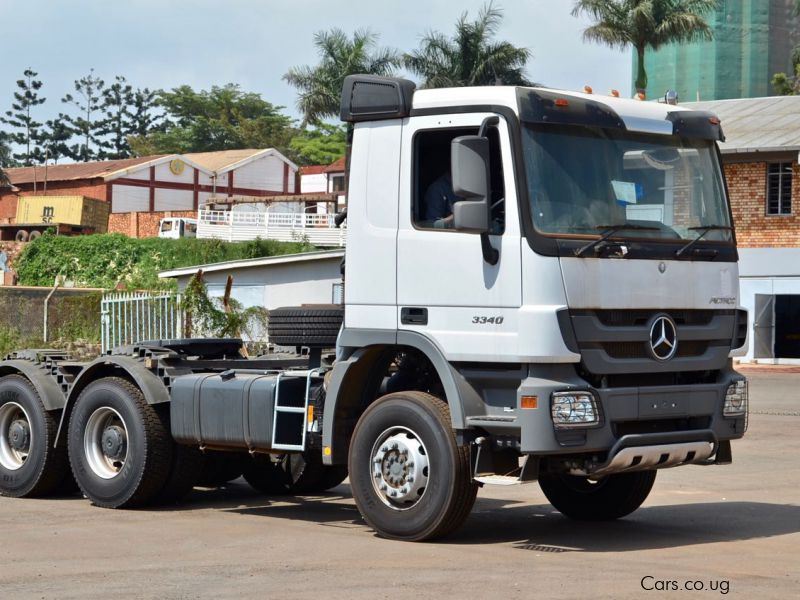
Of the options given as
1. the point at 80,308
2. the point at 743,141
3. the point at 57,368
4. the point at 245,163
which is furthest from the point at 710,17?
the point at 57,368

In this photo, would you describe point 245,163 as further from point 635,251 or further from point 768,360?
point 635,251

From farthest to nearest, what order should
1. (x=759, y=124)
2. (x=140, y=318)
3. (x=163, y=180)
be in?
(x=163, y=180)
(x=759, y=124)
(x=140, y=318)

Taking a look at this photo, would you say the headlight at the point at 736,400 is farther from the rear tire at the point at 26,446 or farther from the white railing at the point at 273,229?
the white railing at the point at 273,229

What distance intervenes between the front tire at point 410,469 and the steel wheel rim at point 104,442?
2588mm

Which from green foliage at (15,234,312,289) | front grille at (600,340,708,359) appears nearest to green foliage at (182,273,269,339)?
front grille at (600,340,708,359)

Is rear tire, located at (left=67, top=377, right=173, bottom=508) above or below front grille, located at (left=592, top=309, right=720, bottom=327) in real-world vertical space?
below

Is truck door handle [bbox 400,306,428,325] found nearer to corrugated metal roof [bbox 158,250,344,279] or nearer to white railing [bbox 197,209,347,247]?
corrugated metal roof [bbox 158,250,344,279]

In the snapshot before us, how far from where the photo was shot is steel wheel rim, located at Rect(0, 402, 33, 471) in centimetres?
1206

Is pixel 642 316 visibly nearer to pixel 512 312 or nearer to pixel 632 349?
pixel 632 349

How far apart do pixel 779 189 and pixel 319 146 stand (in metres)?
66.7

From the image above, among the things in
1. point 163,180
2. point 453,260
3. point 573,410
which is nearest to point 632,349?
point 573,410

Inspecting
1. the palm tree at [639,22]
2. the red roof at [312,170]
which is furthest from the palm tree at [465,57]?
the red roof at [312,170]

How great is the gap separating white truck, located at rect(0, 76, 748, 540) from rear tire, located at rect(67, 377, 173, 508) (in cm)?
74

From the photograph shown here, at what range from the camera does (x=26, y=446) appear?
1206cm
